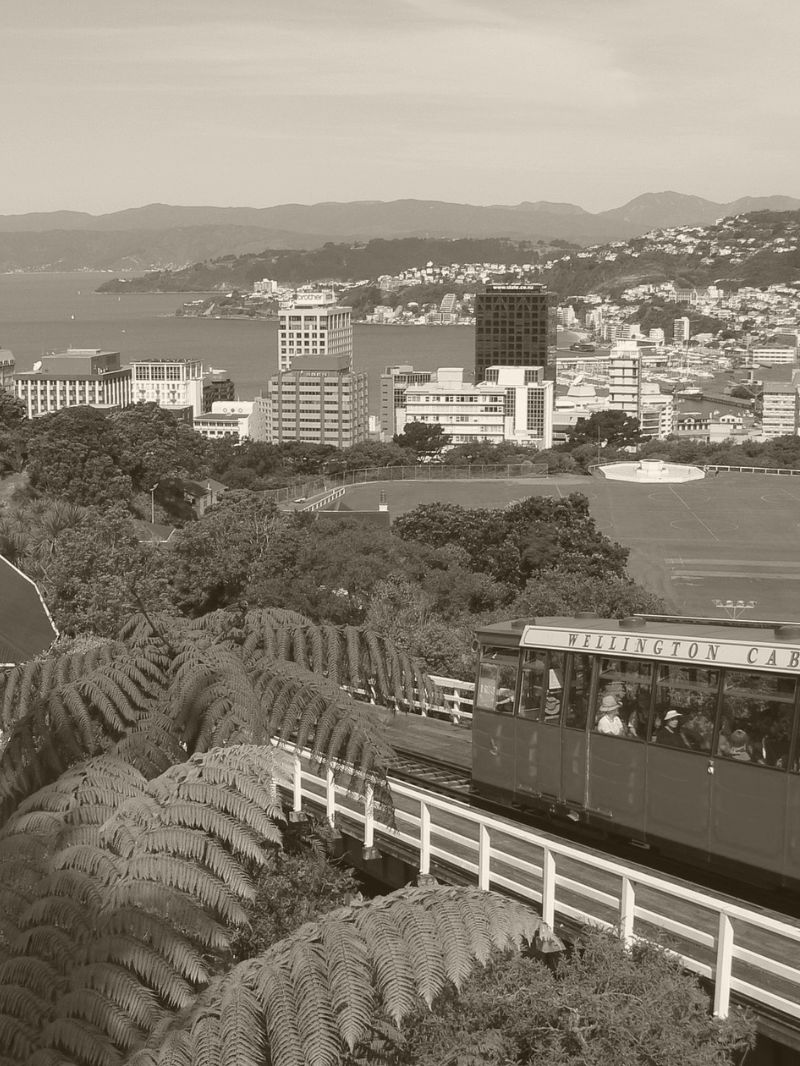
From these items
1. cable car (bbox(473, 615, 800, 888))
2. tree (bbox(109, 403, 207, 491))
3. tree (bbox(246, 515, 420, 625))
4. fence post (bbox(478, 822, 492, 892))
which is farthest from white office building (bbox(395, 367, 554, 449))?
fence post (bbox(478, 822, 492, 892))

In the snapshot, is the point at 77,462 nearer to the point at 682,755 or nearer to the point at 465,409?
the point at 682,755

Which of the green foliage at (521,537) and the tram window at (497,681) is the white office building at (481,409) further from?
the tram window at (497,681)

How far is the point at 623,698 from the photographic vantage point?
9.18 m

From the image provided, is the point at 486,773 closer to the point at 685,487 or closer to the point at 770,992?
the point at 770,992

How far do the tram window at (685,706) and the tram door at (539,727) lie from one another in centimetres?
104

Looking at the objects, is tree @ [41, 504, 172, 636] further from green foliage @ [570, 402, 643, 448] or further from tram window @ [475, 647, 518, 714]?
green foliage @ [570, 402, 643, 448]

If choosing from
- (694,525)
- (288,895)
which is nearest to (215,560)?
(288,895)

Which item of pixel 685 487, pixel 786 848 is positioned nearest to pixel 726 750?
pixel 786 848

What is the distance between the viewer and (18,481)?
5234cm

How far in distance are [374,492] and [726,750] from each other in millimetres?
60445

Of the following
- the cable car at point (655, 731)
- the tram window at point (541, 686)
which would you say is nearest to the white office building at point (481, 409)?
the cable car at point (655, 731)

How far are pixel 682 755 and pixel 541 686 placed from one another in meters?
1.57

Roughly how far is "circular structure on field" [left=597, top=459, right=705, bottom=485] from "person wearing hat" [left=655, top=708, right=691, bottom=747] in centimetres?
7180

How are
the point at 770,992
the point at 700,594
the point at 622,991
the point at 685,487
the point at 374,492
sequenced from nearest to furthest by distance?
the point at 622,991
the point at 770,992
the point at 700,594
the point at 374,492
the point at 685,487
